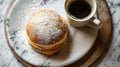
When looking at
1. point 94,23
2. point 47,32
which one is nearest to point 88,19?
point 94,23

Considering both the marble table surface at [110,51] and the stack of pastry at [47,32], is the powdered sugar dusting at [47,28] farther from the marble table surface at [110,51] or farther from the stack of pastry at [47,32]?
the marble table surface at [110,51]

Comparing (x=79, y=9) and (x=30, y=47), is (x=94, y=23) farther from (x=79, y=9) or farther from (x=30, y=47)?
(x=30, y=47)

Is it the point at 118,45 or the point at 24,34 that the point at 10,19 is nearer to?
the point at 24,34

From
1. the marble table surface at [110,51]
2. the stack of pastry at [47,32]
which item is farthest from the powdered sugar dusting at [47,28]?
the marble table surface at [110,51]

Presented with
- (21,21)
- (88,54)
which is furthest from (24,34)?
(88,54)

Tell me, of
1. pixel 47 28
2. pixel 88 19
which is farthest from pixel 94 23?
pixel 47 28

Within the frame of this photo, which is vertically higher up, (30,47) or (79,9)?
(79,9)
